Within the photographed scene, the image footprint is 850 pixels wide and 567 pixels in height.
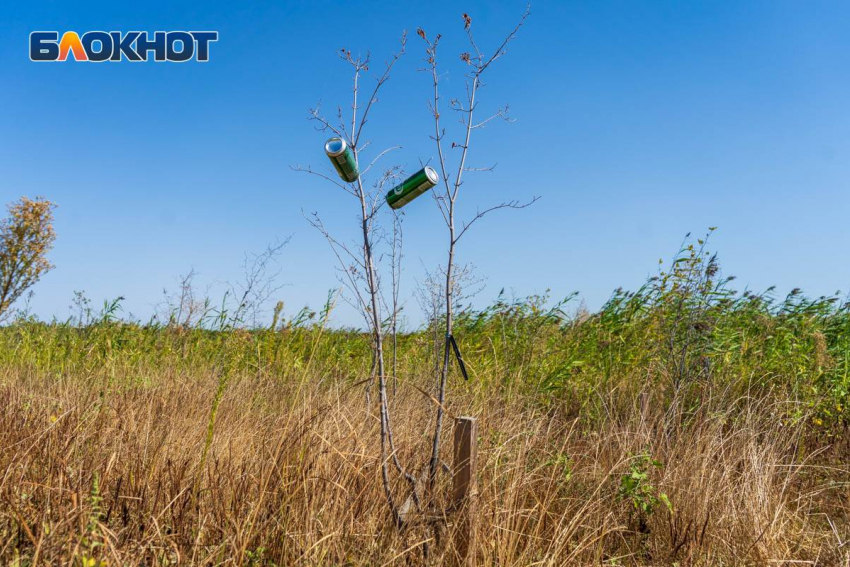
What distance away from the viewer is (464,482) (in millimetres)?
2402

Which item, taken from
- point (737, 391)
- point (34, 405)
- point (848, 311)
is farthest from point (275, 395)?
point (848, 311)

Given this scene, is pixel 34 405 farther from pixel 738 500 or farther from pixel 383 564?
pixel 738 500

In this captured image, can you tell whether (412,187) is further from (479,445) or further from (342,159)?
(479,445)

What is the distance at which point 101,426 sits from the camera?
2.97 m

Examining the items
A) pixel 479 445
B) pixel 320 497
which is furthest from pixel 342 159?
pixel 479 445

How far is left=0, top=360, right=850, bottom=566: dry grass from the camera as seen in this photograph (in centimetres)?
206

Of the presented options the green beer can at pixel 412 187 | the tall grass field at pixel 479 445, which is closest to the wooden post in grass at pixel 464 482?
the tall grass field at pixel 479 445

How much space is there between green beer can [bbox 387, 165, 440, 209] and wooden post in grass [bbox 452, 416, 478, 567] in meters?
1.05

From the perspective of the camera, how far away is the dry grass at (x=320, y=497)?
2.06m

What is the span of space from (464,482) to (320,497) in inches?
24.0

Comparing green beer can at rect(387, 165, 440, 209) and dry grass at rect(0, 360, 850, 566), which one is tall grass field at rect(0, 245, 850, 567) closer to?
dry grass at rect(0, 360, 850, 566)

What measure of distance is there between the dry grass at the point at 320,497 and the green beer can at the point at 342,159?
1.00 metres

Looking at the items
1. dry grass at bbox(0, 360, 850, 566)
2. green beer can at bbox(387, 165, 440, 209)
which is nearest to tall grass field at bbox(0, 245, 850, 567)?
dry grass at bbox(0, 360, 850, 566)

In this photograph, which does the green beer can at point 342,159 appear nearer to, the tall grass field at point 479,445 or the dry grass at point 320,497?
the tall grass field at point 479,445
